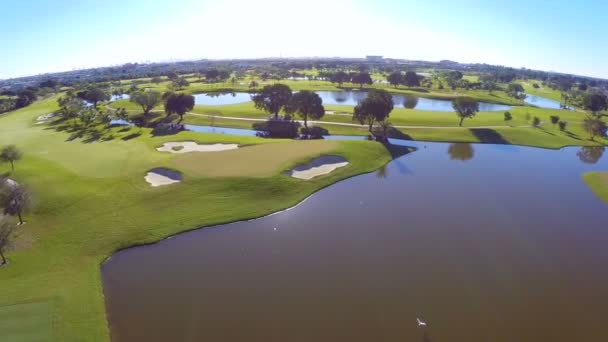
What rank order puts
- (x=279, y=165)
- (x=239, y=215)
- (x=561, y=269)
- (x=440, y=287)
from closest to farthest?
1. (x=440, y=287)
2. (x=561, y=269)
3. (x=239, y=215)
4. (x=279, y=165)

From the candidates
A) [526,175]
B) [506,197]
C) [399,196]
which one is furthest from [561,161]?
[399,196]

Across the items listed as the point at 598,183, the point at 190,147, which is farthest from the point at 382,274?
the point at 190,147

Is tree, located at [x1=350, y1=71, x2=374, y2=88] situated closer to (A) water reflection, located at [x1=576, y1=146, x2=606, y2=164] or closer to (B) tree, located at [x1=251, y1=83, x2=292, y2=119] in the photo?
(B) tree, located at [x1=251, y1=83, x2=292, y2=119]

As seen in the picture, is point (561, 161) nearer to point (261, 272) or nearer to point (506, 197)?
point (506, 197)

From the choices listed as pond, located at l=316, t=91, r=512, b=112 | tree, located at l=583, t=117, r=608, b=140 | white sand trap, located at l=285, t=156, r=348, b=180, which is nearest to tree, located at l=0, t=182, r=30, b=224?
white sand trap, located at l=285, t=156, r=348, b=180

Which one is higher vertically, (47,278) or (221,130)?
(221,130)

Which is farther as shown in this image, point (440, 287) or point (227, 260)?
point (227, 260)

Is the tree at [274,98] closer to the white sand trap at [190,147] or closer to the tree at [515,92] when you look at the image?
the white sand trap at [190,147]
